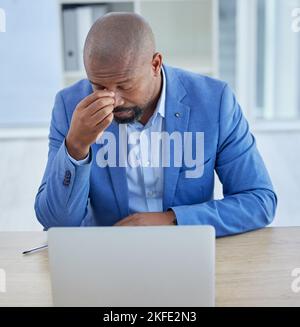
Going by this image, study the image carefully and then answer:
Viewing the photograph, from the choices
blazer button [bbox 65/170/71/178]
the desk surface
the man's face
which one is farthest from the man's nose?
the desk surface

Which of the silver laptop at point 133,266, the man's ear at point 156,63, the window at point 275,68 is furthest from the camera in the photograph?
the window at point 275,68

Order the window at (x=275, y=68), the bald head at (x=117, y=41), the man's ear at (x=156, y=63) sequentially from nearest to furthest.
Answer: the bald head at (x=117, y=41) < the man's ear at (x=156, y=63) < the window at (x=275, y=68)

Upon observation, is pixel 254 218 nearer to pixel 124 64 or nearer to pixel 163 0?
pixel 124 64

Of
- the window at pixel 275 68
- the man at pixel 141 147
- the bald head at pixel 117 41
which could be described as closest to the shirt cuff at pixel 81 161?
the man at pixel 141 147

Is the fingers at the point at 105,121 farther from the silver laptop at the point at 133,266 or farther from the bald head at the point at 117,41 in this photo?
the silver laptop at the point at 133,266

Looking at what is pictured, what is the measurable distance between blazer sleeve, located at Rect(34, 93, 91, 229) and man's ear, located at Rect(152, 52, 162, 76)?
180 millimetres

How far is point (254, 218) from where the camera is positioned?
800 mm

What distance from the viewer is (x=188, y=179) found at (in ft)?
2.60

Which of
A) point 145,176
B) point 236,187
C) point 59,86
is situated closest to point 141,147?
point 145,176

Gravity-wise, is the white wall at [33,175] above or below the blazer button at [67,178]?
below

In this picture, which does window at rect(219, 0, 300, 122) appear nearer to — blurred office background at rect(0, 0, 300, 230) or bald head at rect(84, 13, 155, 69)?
blurred office background at rect(0, 0, 300, 230)

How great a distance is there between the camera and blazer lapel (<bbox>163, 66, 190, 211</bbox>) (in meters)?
0.79

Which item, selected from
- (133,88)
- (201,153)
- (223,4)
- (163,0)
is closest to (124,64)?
(133,88)

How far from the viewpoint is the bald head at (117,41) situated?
672 mm
